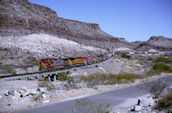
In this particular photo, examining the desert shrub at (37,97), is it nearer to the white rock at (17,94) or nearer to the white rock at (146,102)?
the white rock at (17,94)

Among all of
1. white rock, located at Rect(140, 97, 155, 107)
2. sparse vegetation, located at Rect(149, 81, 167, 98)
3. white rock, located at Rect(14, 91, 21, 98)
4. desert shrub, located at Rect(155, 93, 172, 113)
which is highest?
desert shrub, located at Rect(155, 93, 172, 113)

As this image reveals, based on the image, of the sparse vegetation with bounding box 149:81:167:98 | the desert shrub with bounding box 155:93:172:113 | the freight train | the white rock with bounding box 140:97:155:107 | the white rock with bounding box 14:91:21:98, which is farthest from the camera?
the freight train

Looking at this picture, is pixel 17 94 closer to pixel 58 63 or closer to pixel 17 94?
pixel 17 94

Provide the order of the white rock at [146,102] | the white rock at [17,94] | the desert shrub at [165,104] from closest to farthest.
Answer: the desert shrub at [165,104] < the white rock at [146,102] < the white rock at [17,94]

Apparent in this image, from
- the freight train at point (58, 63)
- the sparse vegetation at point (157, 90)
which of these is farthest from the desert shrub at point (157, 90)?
the freight train at point (58, 63)

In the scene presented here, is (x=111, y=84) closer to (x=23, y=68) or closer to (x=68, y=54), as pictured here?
(x=23, y=68)


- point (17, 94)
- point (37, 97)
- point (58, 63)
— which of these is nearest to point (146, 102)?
point (37, 97)

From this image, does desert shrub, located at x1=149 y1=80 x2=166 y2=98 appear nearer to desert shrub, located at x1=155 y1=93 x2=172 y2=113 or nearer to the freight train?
desert shrub, located at x1=155 y1=93 x2=172 y2=113

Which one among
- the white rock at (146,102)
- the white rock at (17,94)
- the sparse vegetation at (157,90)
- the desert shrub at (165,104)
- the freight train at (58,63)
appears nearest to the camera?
the desert shrub at (165,104)

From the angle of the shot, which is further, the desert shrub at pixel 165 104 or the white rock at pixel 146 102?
the white rock at pixel 146 102

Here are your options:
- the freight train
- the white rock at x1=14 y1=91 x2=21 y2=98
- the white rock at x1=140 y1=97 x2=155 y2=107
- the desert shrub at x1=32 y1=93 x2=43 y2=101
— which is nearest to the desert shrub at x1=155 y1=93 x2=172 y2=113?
the white rock at x1=140 y1=97 x2=155 y2=107

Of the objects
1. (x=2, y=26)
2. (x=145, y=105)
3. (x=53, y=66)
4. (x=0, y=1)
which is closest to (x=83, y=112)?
(x=145, y=105)

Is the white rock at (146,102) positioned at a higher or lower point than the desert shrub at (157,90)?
higher

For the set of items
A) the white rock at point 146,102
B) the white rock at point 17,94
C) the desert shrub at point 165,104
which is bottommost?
the white rock at point 17,94
